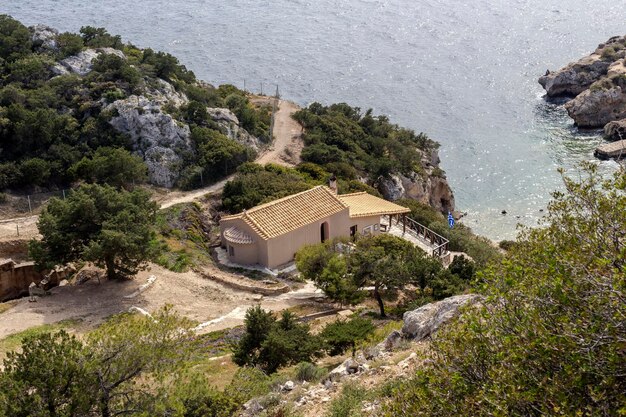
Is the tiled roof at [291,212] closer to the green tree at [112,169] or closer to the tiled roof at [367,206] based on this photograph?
the tiled roof at [367,206]

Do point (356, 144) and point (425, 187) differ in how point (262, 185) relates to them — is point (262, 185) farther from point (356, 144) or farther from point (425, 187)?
point (425, 187)

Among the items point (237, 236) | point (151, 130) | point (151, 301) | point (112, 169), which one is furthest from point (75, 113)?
point (151, 301)

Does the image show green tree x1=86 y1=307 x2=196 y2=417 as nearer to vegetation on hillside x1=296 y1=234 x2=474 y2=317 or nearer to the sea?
vegetation on hillside x1=296 y1=234 x2=474 y2=317

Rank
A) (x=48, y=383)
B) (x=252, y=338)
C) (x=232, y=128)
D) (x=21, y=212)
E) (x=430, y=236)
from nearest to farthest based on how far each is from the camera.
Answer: (x=48, y=383) < (x=252, y=338) < (x=21, y=212) < (x=430, y=236) < (x=232, y=128)

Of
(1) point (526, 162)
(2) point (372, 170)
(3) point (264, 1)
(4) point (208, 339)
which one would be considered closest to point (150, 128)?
(2) point (372, 170)

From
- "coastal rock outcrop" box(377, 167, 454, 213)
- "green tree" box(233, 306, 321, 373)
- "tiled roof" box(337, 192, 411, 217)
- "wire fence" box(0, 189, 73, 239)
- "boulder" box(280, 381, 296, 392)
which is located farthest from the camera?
"coastal rock outcrop" box(377, 167, 454, 213)

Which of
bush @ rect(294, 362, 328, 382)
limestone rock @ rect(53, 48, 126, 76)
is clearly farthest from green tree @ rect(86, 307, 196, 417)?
limestone rock @ rect(53, 48, 126, 76)

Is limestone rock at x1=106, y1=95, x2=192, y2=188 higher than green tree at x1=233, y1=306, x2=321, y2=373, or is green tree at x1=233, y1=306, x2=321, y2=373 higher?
limestone rock at x1=106, y1=95, x2=192, y2=188

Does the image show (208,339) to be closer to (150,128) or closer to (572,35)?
(150,128)
